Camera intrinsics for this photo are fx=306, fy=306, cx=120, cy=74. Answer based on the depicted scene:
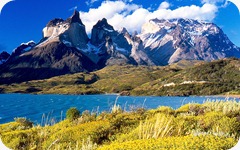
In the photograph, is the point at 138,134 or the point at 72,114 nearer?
the point at 138,134

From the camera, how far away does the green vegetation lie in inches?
171

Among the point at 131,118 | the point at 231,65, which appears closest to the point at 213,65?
the point at 231,65

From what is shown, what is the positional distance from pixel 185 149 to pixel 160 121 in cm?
205

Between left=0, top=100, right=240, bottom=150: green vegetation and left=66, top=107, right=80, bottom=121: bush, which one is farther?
left=66, top=107, right=80, bottom=121: bush

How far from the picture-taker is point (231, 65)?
173 metres

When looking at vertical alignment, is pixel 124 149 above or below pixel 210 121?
above

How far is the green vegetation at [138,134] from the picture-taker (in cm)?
434

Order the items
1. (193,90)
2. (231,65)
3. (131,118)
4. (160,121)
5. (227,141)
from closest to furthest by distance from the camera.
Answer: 1. (227,141)
2. (160,121)
3. (131,118)
4. (193,90)
5. (231,65)

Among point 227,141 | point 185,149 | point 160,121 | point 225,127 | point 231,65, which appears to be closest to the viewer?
point 185,149

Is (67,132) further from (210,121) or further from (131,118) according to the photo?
(210,121)

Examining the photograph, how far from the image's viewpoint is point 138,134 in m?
6.55

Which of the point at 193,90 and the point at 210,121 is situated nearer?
the point at 210,121

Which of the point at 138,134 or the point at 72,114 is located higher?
the point at 72,114

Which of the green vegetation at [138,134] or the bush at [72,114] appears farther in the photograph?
the bush at [72,114]
